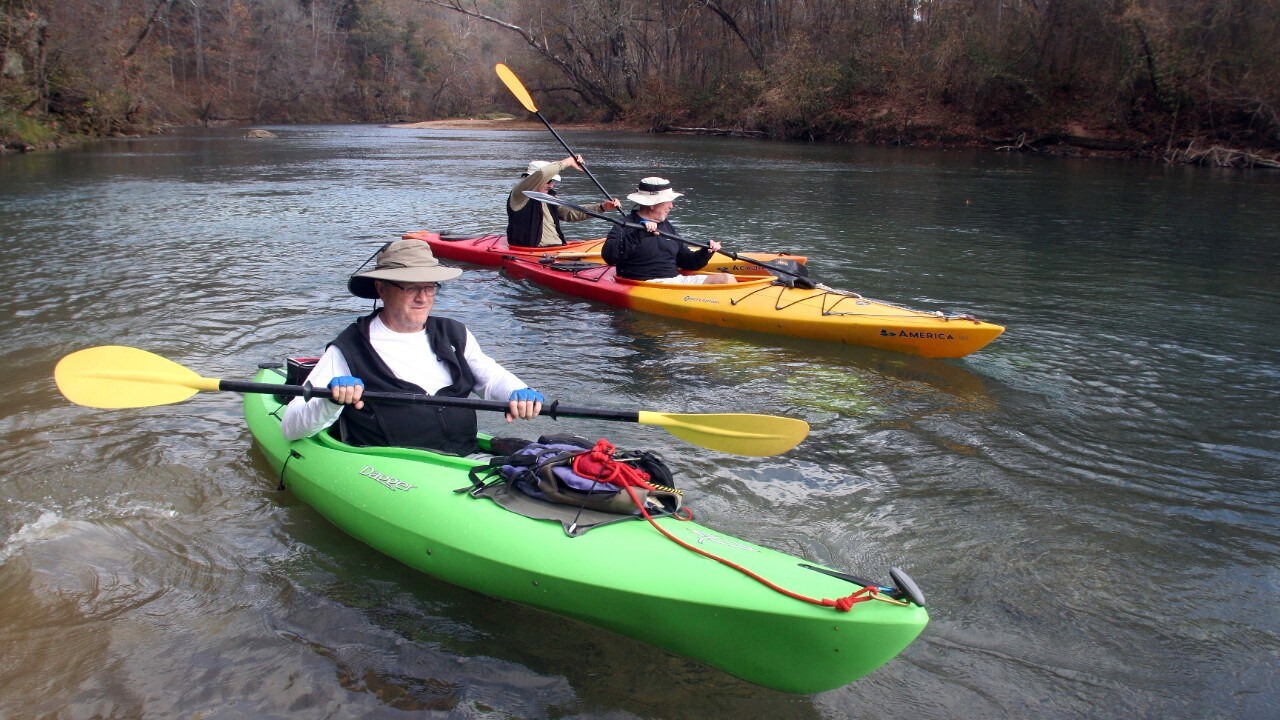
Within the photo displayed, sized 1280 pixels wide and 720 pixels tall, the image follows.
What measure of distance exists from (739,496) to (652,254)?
419 centimetres

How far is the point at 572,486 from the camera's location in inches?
135

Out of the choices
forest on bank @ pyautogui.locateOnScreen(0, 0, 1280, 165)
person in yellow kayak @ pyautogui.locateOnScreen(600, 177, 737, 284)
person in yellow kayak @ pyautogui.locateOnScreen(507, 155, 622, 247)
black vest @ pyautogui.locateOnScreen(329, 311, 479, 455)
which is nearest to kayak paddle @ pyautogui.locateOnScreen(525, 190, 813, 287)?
person in yellow kayak @ pyautogui.locateOnScreen(600, 177, 737, 284)

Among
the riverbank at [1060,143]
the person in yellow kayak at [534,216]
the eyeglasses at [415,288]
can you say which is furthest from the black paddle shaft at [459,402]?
the riverbank at [1060,143]

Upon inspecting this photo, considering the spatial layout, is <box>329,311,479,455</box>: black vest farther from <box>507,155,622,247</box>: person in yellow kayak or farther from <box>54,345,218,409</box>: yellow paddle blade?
<box>507,155,622,247</box>: person in yellow kayak

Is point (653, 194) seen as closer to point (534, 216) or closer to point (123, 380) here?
point (534, 216)

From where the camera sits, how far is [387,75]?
56594 mm

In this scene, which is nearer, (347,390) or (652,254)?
(347,390)

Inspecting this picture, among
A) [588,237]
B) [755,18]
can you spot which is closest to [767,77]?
[755,18]

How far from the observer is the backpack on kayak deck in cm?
338

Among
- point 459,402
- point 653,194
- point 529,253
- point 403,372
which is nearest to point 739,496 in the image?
point 459,402

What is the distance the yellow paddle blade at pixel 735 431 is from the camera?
365 cm

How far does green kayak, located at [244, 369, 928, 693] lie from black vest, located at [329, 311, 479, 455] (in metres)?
0.11

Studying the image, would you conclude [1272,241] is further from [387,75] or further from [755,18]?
[387,75]

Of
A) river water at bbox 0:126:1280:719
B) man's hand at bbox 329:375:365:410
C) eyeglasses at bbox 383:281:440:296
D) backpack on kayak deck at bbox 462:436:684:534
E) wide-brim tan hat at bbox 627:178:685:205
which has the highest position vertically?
wide-brim tan hat at bbox 627:178:685:205
